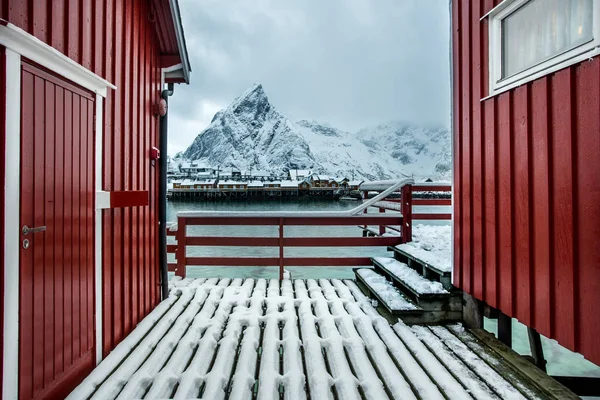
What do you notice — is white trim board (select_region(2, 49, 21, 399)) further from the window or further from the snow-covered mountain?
the snow-covered mountain

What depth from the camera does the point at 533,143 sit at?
204 centimetres

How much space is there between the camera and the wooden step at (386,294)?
2707 millimetres

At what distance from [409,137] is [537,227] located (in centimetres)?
17443

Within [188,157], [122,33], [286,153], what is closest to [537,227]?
[122,33]

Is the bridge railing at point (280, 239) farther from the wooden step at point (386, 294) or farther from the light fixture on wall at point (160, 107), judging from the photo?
the light fixture on wall at point (160, 107)

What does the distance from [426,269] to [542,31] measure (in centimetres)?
216

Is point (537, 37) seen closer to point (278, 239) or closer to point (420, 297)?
point (420, 297)

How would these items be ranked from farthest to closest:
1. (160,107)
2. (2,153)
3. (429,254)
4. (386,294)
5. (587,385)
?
(429,254) → (160,107) → (386,294) → (587,385) → (2,153)

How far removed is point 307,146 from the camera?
128m

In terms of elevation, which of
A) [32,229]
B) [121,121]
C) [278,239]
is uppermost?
[121,121]

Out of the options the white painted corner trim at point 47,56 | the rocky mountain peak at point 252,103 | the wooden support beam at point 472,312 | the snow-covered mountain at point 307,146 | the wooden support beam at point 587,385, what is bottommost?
the wooden support beam at point 587,385

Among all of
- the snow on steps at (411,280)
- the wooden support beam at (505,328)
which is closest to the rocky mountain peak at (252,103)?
the snow on steps at (411,280)

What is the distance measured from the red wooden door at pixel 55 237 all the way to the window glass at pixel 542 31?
284 cm

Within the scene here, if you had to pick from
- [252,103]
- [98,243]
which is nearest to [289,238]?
[98,243]
